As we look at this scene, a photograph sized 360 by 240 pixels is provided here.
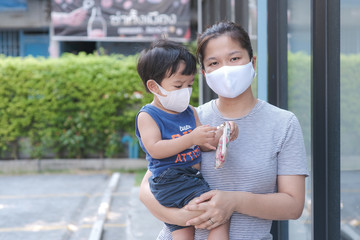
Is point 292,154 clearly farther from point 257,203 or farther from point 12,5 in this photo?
point 12,5

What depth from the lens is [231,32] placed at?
1.63 m

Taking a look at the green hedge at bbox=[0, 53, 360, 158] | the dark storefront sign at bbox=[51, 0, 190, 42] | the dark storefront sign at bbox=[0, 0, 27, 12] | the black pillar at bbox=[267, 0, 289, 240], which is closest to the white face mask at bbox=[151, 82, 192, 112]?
the black pillar at bbox=[267, 0, 289, 240]

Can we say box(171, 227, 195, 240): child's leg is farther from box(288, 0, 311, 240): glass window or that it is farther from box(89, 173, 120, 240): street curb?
box(89, 173, 120, 240): street curb

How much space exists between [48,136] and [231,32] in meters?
7.39

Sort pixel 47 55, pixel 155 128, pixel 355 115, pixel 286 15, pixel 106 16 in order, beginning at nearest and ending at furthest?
pixel 155 128, pixel 355 115, pixel 286 15, pixel 106 16, pixel 47 55

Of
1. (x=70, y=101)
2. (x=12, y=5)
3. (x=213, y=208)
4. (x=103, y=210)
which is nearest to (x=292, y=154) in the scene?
(x=213, y=208)

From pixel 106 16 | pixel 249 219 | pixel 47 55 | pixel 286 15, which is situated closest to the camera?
pixel 249 219

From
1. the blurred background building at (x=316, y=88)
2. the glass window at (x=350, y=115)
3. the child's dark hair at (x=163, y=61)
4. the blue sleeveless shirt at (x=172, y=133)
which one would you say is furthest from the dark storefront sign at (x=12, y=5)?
the glass window at (x=350, y=115)

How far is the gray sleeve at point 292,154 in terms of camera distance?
1.55 m

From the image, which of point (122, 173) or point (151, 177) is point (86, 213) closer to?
point (122, 173)

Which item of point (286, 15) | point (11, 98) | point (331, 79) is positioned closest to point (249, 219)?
point (331, 79)

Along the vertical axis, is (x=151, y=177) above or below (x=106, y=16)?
below

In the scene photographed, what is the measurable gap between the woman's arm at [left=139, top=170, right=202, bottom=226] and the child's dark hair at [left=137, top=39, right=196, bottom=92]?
419 mm

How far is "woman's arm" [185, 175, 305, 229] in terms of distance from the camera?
1.52m
